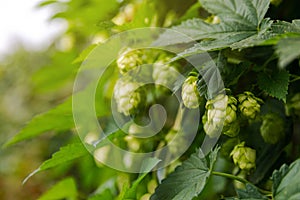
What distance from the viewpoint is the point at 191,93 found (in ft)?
2.07

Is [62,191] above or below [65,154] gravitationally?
below

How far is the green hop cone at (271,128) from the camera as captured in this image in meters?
0.72

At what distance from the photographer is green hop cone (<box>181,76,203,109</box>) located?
2.07ft

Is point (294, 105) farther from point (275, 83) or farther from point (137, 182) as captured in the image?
point (137, 182)

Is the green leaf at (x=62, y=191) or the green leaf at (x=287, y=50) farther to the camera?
the green leaf at (x=62, y=191)

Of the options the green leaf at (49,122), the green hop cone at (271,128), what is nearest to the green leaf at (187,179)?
the green hop cone at (271,128)

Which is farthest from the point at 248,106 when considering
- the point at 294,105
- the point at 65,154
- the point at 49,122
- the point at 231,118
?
the point at 49,122

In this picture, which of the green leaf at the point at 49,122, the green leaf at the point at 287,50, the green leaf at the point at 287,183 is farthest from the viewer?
the green leaf at the point at 49,122

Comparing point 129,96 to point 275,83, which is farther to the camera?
point 129,96

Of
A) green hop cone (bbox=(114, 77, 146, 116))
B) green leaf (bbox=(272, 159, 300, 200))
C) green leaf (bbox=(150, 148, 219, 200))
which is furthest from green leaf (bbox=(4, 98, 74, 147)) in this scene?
green leaf (bbox=(272, 159, 300, 200))

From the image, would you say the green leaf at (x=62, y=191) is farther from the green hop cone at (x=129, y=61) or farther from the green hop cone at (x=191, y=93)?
the green hop cone at (x=191, y=93)

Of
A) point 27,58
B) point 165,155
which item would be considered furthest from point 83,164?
point 27,58

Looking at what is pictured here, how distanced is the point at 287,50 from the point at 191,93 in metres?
0.18

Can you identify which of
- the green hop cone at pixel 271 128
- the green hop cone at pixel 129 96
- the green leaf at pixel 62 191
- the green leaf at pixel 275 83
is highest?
the green leaf at pixel 275 83
